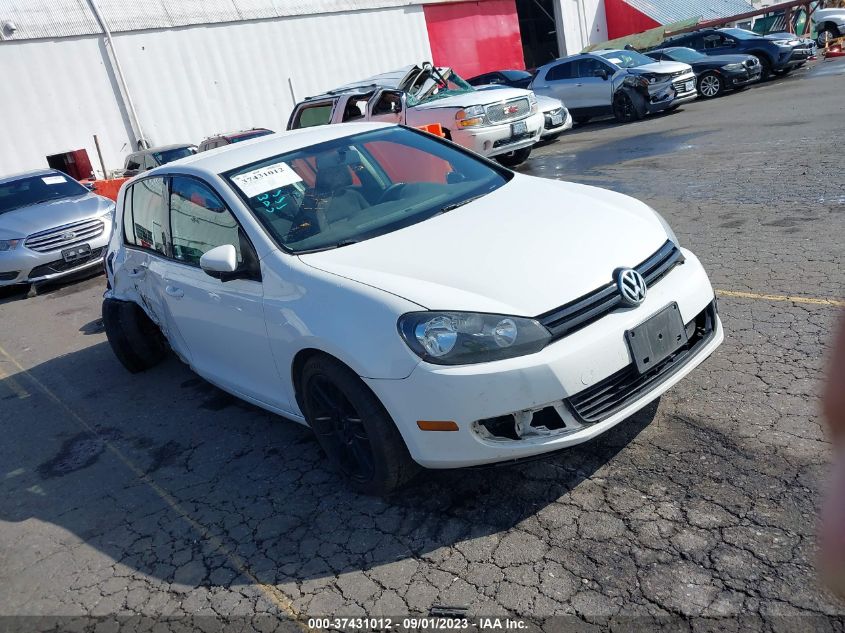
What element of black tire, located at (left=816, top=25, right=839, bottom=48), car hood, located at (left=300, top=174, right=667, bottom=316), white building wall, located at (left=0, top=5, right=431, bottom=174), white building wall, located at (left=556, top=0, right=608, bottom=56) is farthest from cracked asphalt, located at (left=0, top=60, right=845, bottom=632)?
white building wall, located at (left=556, top=0, right=608, bottom=56)

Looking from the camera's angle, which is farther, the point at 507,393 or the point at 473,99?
the point at 473,99

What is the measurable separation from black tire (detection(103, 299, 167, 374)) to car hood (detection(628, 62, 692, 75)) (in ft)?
42.2

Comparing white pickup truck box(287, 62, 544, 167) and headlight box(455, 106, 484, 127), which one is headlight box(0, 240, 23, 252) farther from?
headlight box(455, 106, 484, 127)

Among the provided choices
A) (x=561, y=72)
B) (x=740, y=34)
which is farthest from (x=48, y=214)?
(x=740, y=34)

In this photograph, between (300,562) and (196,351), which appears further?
(196,351)

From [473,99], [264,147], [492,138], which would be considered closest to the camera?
[264,147]

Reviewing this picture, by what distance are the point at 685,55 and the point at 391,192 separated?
52.3 ft

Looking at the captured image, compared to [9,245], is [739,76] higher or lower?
lower

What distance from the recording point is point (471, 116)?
1214 cm

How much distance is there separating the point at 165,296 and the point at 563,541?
120 inches

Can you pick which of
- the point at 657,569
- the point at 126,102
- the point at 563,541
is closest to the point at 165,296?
the point at 563,541

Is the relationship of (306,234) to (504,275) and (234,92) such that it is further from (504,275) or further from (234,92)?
(234,92)

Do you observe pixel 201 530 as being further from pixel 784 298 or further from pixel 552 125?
pixel 552 125

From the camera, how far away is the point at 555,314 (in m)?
3.13
